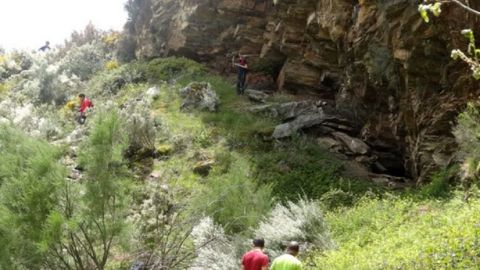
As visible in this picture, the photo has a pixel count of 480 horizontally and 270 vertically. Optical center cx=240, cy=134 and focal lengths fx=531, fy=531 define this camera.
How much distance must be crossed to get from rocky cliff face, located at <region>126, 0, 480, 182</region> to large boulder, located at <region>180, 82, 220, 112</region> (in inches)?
95.2

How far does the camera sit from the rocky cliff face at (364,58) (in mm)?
11367

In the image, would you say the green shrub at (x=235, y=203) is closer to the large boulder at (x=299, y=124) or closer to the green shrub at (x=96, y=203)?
the green shrub at (x=96, y=203)

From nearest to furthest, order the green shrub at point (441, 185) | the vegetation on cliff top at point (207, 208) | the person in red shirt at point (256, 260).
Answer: the person in red shirt at point (256, 260)
the vegetation on cliff top at point (207, 208)
the green shrub at point (441, 185)

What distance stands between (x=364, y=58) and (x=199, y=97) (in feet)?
23.9

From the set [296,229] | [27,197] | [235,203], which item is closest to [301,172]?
[235,203]

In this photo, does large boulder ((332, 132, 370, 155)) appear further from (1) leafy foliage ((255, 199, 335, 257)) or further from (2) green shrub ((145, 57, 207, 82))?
(2) green shrub ((145, 57, 207, 82))

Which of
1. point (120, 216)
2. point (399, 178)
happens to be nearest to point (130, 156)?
point (120, 216)

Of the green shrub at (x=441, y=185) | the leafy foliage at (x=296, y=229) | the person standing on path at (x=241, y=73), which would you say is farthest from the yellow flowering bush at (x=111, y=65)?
the green shrub at (x=441, y=185)

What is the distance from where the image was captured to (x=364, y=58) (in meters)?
14.4

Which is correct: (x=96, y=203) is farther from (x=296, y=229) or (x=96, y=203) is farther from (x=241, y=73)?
(x=241, y=73)

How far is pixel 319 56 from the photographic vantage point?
58.0 ft

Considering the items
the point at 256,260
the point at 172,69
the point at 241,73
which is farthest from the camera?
the point at 172,69

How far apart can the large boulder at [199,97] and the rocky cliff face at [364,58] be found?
2417mm

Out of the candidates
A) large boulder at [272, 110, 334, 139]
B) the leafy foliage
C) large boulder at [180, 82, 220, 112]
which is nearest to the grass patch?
the leafy foliage
